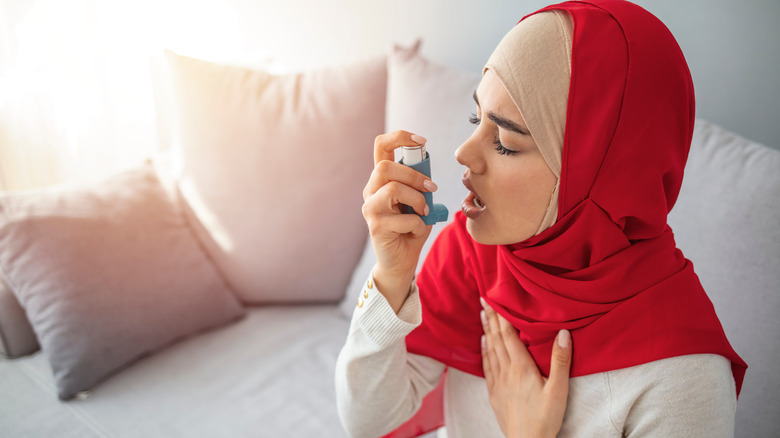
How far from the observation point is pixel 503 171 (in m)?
0.77

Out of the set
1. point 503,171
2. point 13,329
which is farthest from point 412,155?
point 13,329

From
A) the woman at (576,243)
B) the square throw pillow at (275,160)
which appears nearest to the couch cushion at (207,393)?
the square throw pillow at (275,160)

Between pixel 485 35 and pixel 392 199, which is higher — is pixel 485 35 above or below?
above

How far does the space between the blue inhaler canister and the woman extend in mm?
14

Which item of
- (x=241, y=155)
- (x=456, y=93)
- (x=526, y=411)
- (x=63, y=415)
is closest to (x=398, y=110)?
(x=456, y=93)

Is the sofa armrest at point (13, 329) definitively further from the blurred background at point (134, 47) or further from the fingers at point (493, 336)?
the fingers at point (493, 336)

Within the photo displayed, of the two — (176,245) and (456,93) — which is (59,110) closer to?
(176,245)

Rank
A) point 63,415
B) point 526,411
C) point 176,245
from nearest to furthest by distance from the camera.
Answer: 1. point 526,411
2. point 63,415
3. point 176,245

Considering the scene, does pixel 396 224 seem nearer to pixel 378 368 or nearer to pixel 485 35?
pixel 378 368

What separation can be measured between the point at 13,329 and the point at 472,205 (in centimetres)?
123

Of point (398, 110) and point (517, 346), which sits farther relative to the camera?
point (398, 110)

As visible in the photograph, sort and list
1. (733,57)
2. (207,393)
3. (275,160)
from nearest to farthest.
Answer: (733,57) < (207,393) < (275,160)

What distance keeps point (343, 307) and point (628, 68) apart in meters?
1.12

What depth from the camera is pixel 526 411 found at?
84 cm
